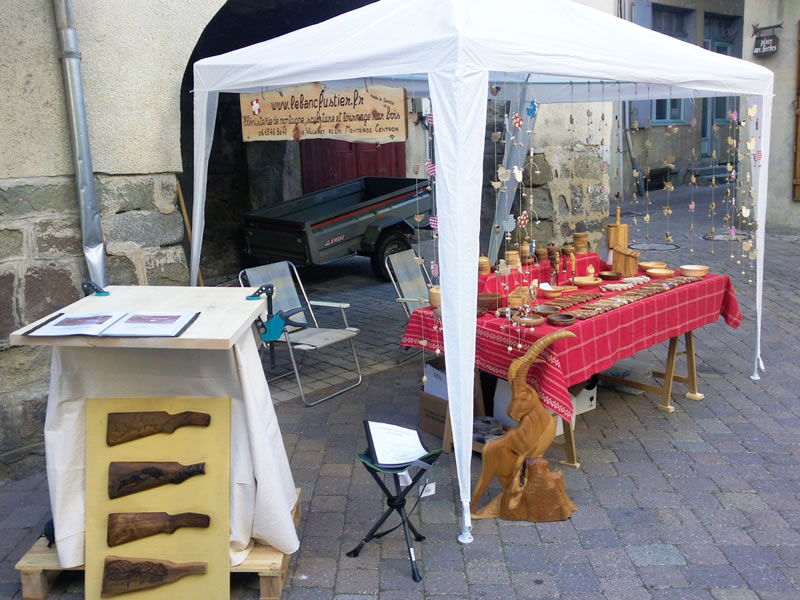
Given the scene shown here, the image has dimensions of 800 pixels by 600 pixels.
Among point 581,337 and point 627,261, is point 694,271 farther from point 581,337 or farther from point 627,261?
point 581,337

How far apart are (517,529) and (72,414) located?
74.8 inches

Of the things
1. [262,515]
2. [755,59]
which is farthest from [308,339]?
[755,59]

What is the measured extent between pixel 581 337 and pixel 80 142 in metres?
2.69

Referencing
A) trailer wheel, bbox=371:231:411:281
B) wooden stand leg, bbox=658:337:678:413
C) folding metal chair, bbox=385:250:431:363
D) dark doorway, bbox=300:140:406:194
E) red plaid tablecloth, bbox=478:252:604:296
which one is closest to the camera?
red plaid tablecloth, bbox=478:252:604:296

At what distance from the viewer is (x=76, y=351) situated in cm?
271

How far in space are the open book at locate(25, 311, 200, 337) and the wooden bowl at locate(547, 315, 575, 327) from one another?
72.2 inches

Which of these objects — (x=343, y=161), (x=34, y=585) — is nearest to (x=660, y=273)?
(x=34, y=585)

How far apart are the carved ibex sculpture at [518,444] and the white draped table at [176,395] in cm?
98

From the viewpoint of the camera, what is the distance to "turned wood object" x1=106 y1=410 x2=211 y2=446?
2768 millimetres

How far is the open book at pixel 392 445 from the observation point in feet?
9.70

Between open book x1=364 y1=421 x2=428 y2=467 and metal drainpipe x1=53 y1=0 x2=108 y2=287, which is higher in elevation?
metal drainpipe x1=53 y1=0 x2=108 y2=287

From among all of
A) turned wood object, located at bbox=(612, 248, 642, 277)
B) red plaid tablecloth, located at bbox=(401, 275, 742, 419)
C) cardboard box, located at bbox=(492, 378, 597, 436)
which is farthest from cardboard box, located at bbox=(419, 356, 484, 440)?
turned wood object, located at bbox=(612, 248, 642, 277)

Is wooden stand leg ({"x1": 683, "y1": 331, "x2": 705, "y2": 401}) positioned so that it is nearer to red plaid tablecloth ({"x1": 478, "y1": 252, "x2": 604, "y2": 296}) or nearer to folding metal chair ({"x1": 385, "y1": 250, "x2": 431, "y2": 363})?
red plaid tablecloth ({"x1": 478, "y1": 252, "x2": 604, "y2": 296})

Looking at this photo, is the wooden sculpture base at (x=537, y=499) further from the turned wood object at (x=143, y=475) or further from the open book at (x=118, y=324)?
the open book at (x=118, y=324)
